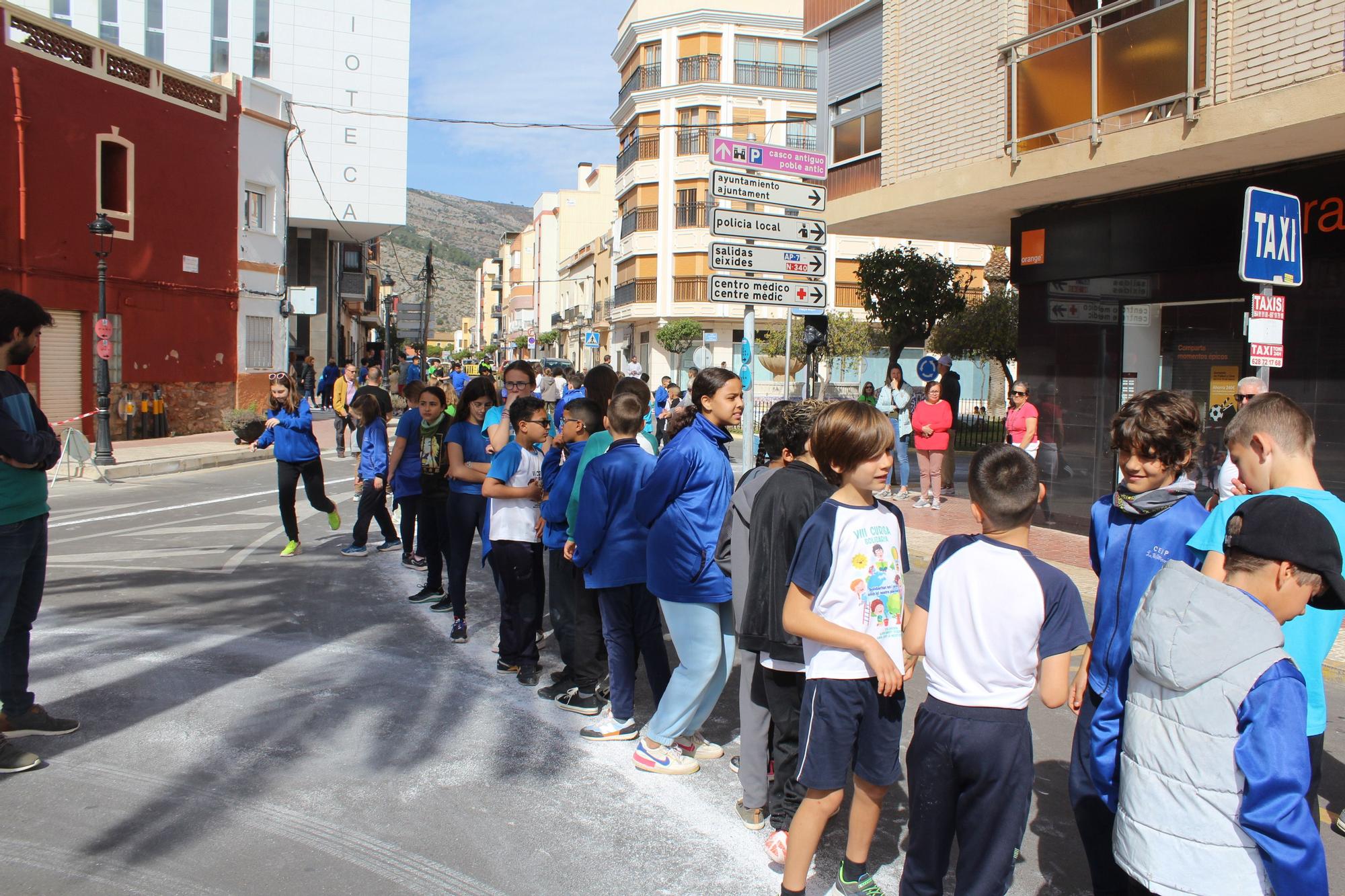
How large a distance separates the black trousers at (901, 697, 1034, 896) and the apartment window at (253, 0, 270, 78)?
43757 millimetres

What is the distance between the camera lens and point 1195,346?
10.6 m

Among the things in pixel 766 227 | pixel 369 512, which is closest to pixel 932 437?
pixel 766 227

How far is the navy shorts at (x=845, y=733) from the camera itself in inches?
127

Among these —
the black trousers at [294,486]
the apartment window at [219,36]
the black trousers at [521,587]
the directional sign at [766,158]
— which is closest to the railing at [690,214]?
the apartment window at [219,36]

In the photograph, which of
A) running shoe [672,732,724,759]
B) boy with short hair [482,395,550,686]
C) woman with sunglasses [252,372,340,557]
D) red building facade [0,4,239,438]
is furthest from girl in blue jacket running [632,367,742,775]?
red building facade [0,4,239,438]

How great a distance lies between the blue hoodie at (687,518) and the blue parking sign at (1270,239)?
14.4 ft

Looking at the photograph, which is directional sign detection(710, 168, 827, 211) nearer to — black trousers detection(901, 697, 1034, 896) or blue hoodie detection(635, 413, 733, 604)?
blue hoodie detection(635, 413, 733, 604)

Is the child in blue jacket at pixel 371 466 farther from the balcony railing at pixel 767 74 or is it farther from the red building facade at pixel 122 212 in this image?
the balcony railing at pixel 767 74

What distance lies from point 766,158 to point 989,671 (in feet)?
23.5

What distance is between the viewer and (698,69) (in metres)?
48.2

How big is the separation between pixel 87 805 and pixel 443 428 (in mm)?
4005

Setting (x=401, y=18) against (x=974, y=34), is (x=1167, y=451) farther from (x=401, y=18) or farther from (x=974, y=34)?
(x=401, y=18)

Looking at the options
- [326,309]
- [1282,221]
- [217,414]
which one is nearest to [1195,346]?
[1282,221]

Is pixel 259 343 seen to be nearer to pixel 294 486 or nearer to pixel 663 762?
pixel 294 486
